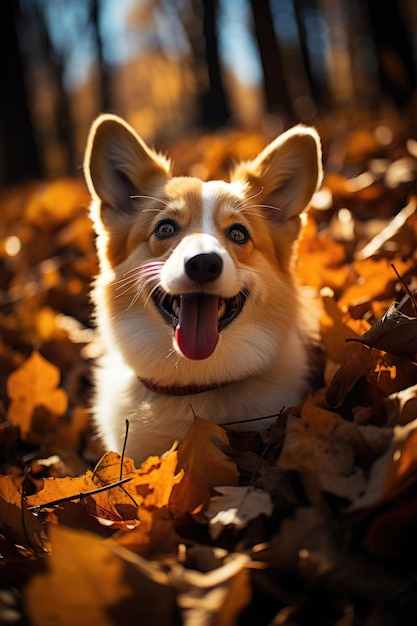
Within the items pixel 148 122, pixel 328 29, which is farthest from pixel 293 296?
pixel 148 122

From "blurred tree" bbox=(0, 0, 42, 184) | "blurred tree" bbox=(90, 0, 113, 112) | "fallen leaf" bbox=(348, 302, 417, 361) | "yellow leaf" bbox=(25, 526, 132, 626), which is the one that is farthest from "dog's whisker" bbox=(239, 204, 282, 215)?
"blurred tree" bbox=(90, 0, 113, 112)

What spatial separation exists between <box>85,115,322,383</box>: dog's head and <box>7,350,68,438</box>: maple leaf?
37cm

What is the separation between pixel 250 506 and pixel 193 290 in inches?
36.4

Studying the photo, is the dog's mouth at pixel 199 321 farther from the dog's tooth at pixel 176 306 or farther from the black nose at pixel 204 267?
the black nose at pixel 204 267

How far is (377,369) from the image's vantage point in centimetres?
182

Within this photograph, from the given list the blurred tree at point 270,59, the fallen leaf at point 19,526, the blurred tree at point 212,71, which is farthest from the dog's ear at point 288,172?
the blurred tree at point 212,71

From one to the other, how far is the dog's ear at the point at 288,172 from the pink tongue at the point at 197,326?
799mm

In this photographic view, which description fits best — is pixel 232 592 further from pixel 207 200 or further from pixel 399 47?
pixel 399 47

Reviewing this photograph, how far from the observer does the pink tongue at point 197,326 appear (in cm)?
221

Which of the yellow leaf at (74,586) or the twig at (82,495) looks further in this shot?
the twig at (82,495)

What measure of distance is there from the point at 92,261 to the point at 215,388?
2206 mm

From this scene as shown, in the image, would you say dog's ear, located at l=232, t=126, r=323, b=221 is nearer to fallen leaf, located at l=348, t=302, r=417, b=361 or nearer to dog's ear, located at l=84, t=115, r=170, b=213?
dog's ear, located at l=84, t=115, r=170, b=213

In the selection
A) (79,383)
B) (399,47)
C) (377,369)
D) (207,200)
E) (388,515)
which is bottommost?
(79,383)

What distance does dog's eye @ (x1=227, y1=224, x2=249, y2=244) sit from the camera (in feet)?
8.53
